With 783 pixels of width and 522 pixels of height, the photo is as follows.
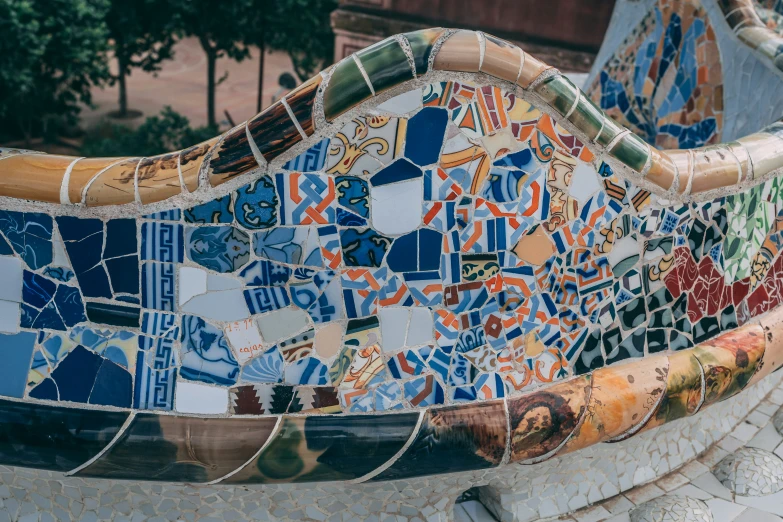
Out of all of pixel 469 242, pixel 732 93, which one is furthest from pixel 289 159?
pixel 732 93

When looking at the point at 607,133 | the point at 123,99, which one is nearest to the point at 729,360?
the point at 607,133

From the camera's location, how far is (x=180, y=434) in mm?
2486

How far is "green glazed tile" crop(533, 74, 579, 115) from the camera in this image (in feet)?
8.03

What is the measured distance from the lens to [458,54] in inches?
92.4

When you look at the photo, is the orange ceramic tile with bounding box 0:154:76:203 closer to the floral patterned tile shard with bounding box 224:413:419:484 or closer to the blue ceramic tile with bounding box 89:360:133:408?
the blue ceramic tile with bounding box 89:360:133:408

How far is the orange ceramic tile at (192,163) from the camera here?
7.68ft

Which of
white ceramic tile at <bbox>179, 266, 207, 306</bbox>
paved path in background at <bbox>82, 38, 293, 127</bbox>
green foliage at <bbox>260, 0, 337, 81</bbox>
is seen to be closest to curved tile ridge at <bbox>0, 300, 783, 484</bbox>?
white ceramic tile at <bbox>179, 266, 207, 306</bbox>

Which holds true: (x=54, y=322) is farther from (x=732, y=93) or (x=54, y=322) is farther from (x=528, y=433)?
(x=732, y=93)

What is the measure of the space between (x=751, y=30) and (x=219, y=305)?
318cm

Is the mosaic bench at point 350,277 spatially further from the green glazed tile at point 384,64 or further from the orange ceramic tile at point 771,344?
the orange ceramic tile at point 771,344

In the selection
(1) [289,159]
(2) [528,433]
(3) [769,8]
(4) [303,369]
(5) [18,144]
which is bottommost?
(5) [18,144]

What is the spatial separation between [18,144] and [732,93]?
10.1 m

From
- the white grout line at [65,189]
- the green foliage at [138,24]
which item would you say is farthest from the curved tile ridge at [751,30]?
the green foliage at [138,24]

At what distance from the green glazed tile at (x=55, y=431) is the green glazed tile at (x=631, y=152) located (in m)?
1.67
